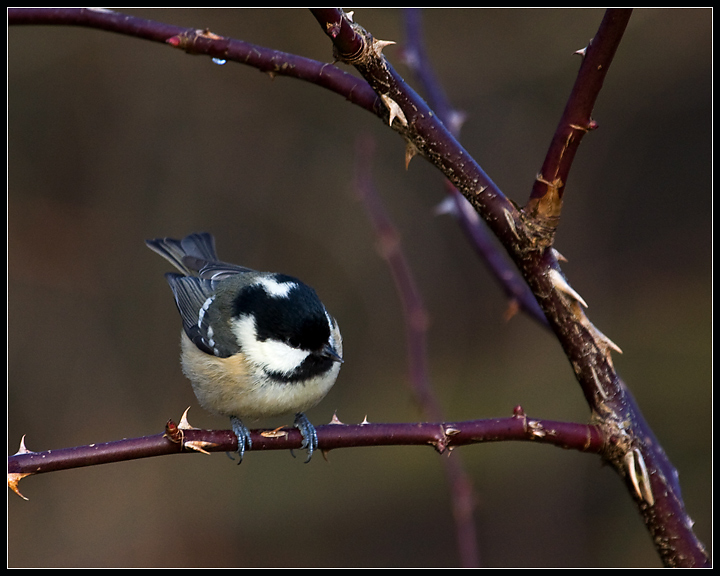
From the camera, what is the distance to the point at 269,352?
309cm

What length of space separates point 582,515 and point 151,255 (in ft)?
14.8

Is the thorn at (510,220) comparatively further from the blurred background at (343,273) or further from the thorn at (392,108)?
the blurred background at (343,273)

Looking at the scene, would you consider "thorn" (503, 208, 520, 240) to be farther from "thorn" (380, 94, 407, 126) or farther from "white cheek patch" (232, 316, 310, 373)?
"white cheek patch" (232, 316, 310, 373)

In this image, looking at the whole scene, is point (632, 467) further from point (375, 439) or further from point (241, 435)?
point (241, 435)

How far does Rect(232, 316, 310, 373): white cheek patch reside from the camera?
3.04 meters

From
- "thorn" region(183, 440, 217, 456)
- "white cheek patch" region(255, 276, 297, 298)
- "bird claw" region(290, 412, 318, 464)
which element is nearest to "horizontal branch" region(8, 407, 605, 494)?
"thorn" region(183, 440, 217, 456)

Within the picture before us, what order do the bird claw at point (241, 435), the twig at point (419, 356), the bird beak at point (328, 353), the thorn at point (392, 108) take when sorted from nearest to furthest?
the thorn at point (392, 108) < the bird claw at point (241, 435) < the twig at point (419, 356) < the bird beak at point (328, 353)

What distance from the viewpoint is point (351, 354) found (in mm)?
6402

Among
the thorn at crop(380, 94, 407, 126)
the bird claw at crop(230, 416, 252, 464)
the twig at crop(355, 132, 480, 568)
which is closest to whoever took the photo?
the thorn at crop(380, 94, 407, 126)

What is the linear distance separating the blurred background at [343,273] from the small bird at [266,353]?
2.86m

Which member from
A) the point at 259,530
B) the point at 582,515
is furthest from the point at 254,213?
the point at 582,515

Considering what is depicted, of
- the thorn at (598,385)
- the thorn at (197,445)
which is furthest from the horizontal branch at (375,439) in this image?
the thorn at (598,385)

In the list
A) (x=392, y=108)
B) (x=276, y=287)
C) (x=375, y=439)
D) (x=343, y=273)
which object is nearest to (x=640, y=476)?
(x=375, y=439)

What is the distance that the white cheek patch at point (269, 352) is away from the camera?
9.96 feet
